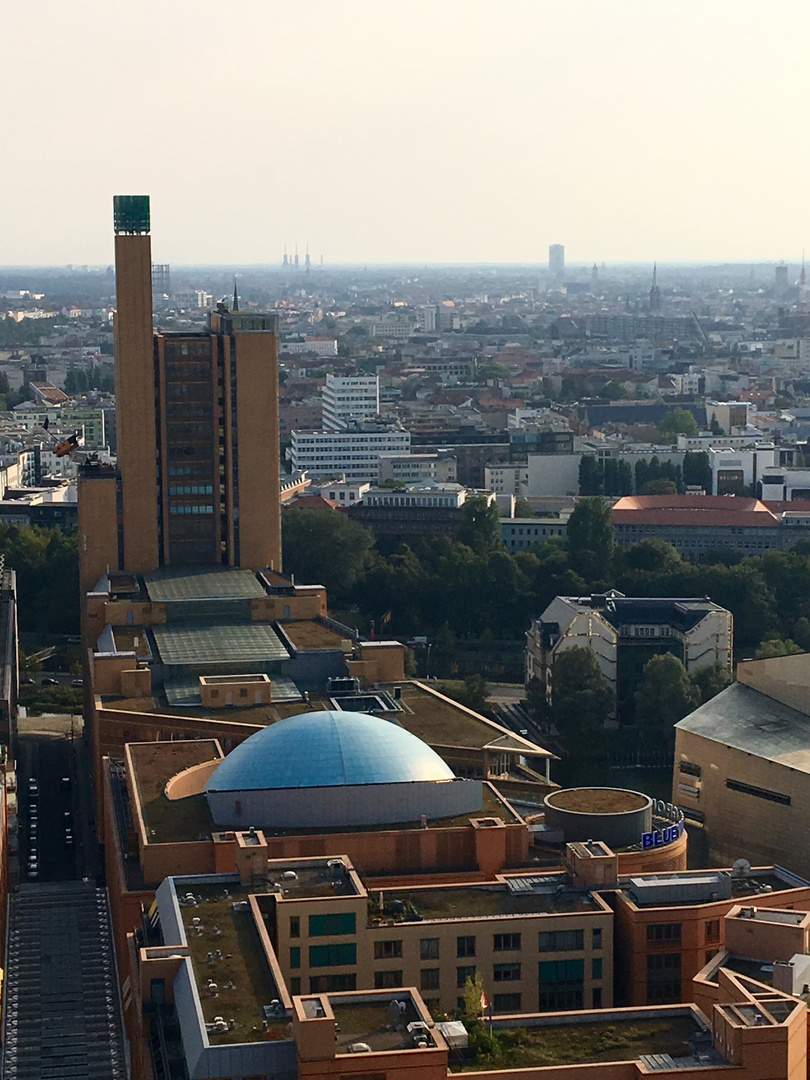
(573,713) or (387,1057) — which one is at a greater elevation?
(387,1057)

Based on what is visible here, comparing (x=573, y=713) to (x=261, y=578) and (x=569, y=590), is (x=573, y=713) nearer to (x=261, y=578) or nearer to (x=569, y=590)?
(x=261, y=578)

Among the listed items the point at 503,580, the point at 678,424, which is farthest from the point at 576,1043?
the point at 678,424

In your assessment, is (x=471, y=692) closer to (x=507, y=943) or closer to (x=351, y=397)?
(x=507, y=943)

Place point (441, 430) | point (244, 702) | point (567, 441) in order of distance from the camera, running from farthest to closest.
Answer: point (441, 430) → point (567, 441) → point (244, 702)

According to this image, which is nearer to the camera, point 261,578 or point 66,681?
point 261,578

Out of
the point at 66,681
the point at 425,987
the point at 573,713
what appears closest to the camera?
the point at 425,987

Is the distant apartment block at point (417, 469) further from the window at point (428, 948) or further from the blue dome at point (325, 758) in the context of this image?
the window at point (428, 948)

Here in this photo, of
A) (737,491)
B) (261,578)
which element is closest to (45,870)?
(261,578)
